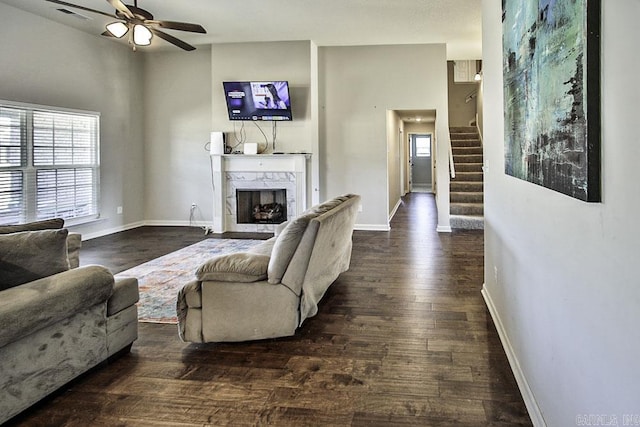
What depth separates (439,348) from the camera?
2.80 m

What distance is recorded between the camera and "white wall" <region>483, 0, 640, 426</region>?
99cm

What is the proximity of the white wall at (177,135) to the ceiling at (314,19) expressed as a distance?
0.63m

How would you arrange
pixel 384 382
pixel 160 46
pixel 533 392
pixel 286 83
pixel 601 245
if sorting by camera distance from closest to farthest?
pixel 601 245 < pixel 533 392 < pixel 384 382 < pixel 286 83 < pixel 160 46

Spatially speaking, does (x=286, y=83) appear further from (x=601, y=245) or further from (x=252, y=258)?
(x=601, y=245)

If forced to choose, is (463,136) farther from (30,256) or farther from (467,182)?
(30,256)

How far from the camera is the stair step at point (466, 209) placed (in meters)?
7.71

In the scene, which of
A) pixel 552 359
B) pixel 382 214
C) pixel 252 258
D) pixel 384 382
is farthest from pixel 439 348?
pixel 382 214

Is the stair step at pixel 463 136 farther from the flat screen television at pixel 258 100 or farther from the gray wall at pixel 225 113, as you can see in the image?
the flat screen television at pixel 258 100

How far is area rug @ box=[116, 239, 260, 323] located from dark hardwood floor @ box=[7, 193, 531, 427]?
326mm

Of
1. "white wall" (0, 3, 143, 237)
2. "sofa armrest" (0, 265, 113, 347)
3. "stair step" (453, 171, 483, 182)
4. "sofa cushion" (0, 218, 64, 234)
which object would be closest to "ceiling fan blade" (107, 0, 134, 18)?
"sofa cushion" (0, 218, 64, 234)

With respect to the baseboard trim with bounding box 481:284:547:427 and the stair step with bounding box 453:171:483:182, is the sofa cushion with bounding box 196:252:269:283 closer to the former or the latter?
the baseboard trim with bounding box 481:284:547:427

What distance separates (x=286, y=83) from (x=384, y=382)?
5696 millimetres

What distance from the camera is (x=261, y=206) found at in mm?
7961

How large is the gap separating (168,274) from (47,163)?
2849 millimetres
